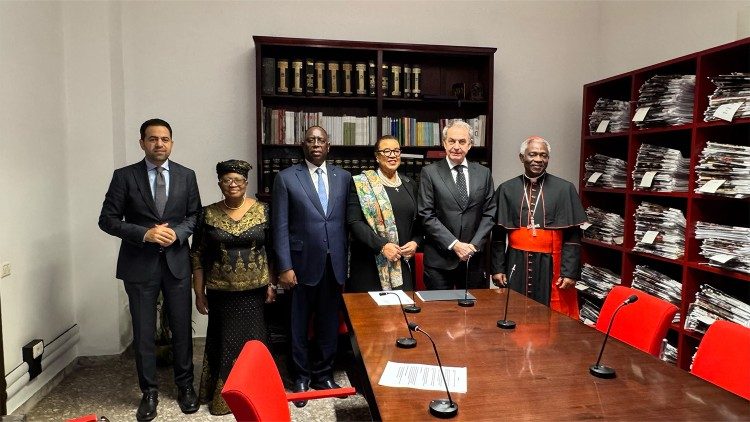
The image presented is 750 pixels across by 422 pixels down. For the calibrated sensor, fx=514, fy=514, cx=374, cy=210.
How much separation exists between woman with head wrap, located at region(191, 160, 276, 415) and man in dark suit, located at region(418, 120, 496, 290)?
965 millimetres

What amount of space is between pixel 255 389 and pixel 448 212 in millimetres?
2048

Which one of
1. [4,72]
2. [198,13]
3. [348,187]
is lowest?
[348,187]

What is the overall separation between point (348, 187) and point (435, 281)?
0.77 m

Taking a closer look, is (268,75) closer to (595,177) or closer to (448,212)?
(448,212)

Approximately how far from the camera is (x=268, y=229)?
295 centimetres

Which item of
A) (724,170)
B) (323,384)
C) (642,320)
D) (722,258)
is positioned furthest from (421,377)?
(724,170)

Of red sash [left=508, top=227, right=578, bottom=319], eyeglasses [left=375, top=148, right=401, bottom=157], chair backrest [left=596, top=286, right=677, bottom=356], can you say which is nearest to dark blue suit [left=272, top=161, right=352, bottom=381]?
eyeglasses [left=375, top=148, right=401, bottom=157]

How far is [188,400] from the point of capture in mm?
2873

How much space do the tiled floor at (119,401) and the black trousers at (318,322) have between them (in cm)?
20

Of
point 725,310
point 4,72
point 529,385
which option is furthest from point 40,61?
point 725,310

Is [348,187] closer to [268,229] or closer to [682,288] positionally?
[268,229]

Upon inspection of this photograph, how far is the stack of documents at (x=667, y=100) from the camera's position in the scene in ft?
10.2

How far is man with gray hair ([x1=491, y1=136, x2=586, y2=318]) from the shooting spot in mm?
3066

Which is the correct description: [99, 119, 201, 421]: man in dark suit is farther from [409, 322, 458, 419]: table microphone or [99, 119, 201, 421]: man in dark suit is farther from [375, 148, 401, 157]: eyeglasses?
[409, 322, 458, 419]: table microphone
